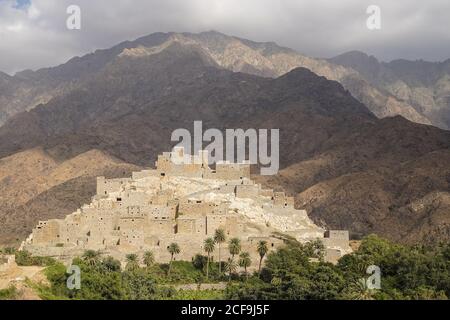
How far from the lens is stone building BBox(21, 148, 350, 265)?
66062 mm

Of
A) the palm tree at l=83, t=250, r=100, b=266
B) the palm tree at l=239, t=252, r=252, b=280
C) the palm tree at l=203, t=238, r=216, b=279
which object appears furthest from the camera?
the palm tree at l=203, t=238, r=216, b=279

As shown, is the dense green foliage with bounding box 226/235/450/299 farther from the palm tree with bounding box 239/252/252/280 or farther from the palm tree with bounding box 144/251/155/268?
the palm tree with bounding box 144/251/155/268

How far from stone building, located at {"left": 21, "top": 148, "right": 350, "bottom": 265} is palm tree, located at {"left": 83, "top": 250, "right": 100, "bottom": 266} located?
1.43 metres

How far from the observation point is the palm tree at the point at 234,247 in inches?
2530

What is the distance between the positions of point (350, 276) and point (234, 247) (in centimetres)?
1026

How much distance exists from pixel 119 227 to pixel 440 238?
49301 millimetres

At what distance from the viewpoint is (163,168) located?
8175cm

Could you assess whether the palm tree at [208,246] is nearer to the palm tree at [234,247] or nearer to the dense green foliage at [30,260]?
the palm tree at [234,247]

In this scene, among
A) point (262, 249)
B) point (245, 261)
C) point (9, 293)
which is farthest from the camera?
Answer: point (262, 249)

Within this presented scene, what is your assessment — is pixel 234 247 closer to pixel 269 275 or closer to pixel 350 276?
Answer: pixel 269 275

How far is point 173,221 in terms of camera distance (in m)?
68.3

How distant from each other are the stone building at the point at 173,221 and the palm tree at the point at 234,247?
4.11 feet

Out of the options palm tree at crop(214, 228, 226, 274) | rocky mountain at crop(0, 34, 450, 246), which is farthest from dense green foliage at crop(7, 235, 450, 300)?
rocky mountain at crop(0, 34, 450, 246)

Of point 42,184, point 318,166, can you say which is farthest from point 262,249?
point 42,184
